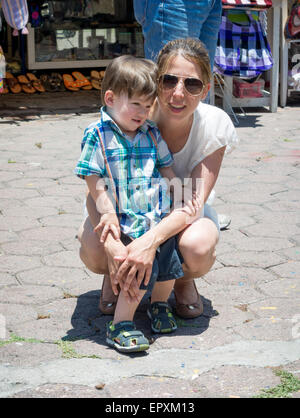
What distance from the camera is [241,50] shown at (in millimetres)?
6883

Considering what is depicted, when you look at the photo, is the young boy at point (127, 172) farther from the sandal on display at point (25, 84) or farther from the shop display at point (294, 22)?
the sandal on display at point (25, 84)

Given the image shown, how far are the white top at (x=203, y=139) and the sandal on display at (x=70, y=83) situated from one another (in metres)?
6.36

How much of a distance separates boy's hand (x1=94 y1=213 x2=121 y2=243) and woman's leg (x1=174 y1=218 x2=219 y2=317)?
28 centimetres

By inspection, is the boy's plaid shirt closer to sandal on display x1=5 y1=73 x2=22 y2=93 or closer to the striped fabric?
the striped fabric

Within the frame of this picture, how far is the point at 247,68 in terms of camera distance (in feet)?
22.7

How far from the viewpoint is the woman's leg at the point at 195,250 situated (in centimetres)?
283

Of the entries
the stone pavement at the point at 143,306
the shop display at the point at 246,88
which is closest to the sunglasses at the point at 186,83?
the stone pavement at the point at 143,306

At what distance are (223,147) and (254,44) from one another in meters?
4.22

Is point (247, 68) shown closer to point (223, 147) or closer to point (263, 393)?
point (223, 147)

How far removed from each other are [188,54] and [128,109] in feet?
1.10

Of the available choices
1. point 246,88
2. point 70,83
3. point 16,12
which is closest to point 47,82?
point 70,83

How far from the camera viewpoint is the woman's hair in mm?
2816

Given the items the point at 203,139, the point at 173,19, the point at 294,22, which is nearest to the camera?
the point at 203,139

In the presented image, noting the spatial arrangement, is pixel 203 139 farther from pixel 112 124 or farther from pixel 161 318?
pixel 161 318
